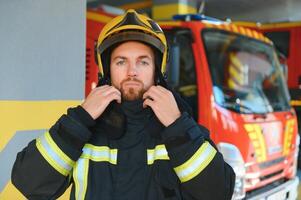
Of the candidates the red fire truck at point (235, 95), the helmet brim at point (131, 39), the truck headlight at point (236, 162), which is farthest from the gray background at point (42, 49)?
the truck headlight at point (236, 162)

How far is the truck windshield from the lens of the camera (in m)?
3.87

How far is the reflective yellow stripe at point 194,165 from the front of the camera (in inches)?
54.8

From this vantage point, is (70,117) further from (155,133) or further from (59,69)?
(59,69)

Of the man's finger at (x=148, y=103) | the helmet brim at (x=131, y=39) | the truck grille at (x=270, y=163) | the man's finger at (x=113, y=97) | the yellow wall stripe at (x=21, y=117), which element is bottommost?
the truck grille at (x=270, y=163)

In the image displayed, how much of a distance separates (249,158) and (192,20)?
1.34 metres

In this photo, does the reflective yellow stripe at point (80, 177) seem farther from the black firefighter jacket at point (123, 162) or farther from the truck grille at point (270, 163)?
the truck grille at point (270, 163)

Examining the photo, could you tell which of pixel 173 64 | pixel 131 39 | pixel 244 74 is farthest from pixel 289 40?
pixel 131 39

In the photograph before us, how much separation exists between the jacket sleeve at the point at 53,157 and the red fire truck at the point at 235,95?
2282 millimetres

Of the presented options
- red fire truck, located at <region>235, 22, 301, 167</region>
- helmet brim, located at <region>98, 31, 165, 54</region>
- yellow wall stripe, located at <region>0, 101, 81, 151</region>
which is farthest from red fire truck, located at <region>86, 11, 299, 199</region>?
red fire truck, located at <region>235, 22, 301, 167</region>

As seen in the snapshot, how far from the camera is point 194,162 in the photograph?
139cm

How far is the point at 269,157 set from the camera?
13.0ft

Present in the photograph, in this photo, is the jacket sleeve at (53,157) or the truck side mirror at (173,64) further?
the truck side mirror at (173,64)

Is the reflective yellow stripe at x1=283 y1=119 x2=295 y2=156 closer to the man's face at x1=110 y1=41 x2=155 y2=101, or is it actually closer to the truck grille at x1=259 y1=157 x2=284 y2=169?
the truck grille at x1=259 y1=157 x2=284 y2=169

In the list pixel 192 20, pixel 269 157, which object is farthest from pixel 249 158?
pixel 192 20
